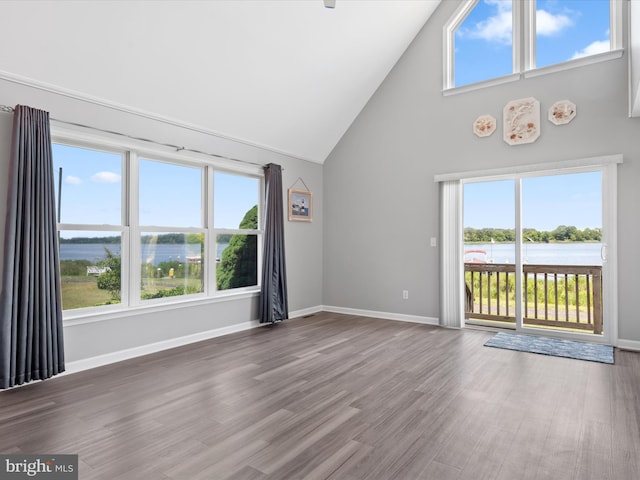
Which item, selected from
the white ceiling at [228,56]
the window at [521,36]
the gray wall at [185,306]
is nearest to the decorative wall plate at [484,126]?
the window at [521,36]

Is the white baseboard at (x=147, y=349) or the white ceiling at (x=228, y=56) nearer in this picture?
the white ceiling at (x=228, y=56)

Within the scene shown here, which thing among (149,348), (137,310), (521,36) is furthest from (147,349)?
(521,36)

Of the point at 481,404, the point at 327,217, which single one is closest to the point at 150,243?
the point at 327,217

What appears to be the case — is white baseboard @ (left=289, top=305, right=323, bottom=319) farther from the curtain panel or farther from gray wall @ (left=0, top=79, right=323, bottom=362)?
the curtain panel

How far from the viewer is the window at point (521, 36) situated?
14.4 feet

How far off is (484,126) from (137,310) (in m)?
4.62

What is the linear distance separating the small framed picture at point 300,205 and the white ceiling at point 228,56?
0.63 metres

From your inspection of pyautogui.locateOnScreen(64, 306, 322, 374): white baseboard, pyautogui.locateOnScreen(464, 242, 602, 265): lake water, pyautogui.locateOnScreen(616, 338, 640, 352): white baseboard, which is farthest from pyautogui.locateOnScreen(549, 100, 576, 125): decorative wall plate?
pyautogui.locateOnScreen(64, 306, 322, 374): white baseboard

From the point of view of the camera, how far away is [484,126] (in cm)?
494

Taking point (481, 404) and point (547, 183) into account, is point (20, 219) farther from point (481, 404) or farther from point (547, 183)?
point (547, 183)

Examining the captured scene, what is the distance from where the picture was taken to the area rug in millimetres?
3768

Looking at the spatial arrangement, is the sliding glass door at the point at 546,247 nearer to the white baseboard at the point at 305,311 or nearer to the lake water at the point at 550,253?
the lake water at the point at 550,253

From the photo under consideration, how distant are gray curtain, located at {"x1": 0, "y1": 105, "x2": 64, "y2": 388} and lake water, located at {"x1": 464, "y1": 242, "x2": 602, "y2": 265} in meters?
4.82

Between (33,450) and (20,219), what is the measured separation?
1.75 meters
